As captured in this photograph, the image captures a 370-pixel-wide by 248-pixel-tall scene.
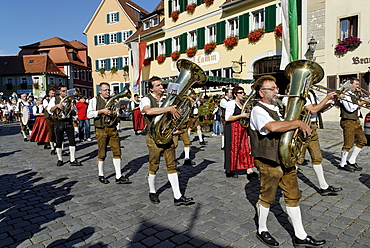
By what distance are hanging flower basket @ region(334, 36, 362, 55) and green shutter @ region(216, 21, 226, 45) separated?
7.57 meters

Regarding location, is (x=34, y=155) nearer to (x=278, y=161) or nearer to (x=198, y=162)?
(x=198, y=162)

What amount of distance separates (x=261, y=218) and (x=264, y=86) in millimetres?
1483

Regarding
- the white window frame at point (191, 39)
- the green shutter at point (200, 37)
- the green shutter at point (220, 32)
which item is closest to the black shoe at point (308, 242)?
the green shutter at point (220, 32)

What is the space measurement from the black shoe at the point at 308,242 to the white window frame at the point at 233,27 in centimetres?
1766

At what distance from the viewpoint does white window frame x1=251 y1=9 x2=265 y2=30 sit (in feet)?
57.7

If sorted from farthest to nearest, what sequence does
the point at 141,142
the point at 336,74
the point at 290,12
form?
the point at 336,74
the point at 290,12
the point at 141,142

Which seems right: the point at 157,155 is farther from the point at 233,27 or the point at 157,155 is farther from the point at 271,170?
the point at 233,27

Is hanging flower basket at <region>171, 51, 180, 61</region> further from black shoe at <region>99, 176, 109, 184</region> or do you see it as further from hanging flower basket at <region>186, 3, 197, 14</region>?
black shoe at <region>99, 176, 109, 184</region>

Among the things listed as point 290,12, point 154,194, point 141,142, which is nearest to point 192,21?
point 290,12

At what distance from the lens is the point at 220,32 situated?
20.1 metres

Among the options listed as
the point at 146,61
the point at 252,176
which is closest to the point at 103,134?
the point at 252,176

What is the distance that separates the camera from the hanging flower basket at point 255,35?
681 inches

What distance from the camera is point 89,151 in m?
9.46

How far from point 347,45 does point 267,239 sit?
1410 centimetres
